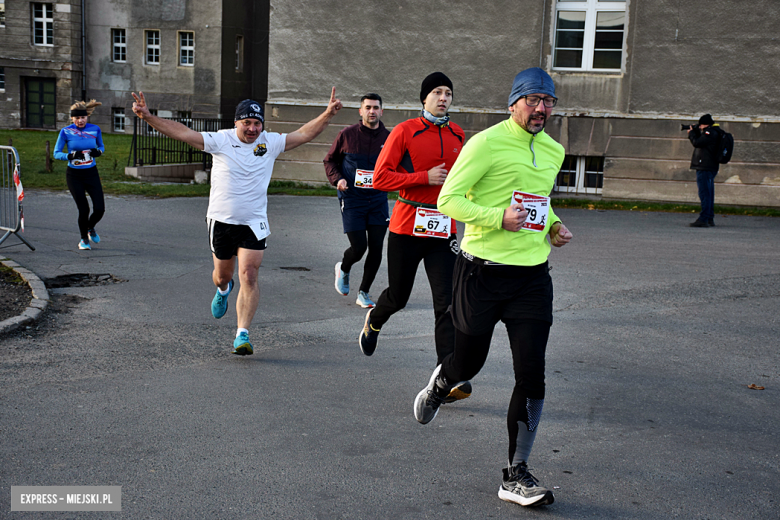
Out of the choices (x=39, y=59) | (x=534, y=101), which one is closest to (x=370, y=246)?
(x=534, y=101)

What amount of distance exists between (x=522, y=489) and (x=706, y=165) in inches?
528

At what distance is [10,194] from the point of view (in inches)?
451

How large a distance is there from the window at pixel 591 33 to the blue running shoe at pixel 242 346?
16.5 meters

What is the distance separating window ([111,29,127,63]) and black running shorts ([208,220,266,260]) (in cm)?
3956

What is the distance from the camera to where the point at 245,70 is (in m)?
43.3

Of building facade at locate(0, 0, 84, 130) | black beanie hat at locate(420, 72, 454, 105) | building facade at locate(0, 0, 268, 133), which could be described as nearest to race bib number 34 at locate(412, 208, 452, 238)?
black beanie hat at locate(420, 72, 454, 105)

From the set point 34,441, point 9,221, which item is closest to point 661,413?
point 34,441

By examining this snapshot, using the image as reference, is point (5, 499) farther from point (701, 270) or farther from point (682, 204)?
point (682, 204)

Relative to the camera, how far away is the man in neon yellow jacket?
4.06 meters

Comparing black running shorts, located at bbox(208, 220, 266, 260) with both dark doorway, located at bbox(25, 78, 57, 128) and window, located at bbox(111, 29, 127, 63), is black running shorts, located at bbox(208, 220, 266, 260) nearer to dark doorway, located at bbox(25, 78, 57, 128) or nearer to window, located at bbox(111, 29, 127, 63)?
window, located at bbox(111, 29, 127, 63)

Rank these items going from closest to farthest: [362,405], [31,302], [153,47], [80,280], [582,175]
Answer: [362,405] < [31,302] < [80,280] < [582,175] < [153,47]

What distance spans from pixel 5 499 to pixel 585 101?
1878cm

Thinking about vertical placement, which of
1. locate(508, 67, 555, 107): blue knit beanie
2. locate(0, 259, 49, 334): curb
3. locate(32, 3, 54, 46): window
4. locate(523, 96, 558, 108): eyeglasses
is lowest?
locate(0, 259, 49, 334): curb

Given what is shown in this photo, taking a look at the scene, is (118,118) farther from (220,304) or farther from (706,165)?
(220,304)
